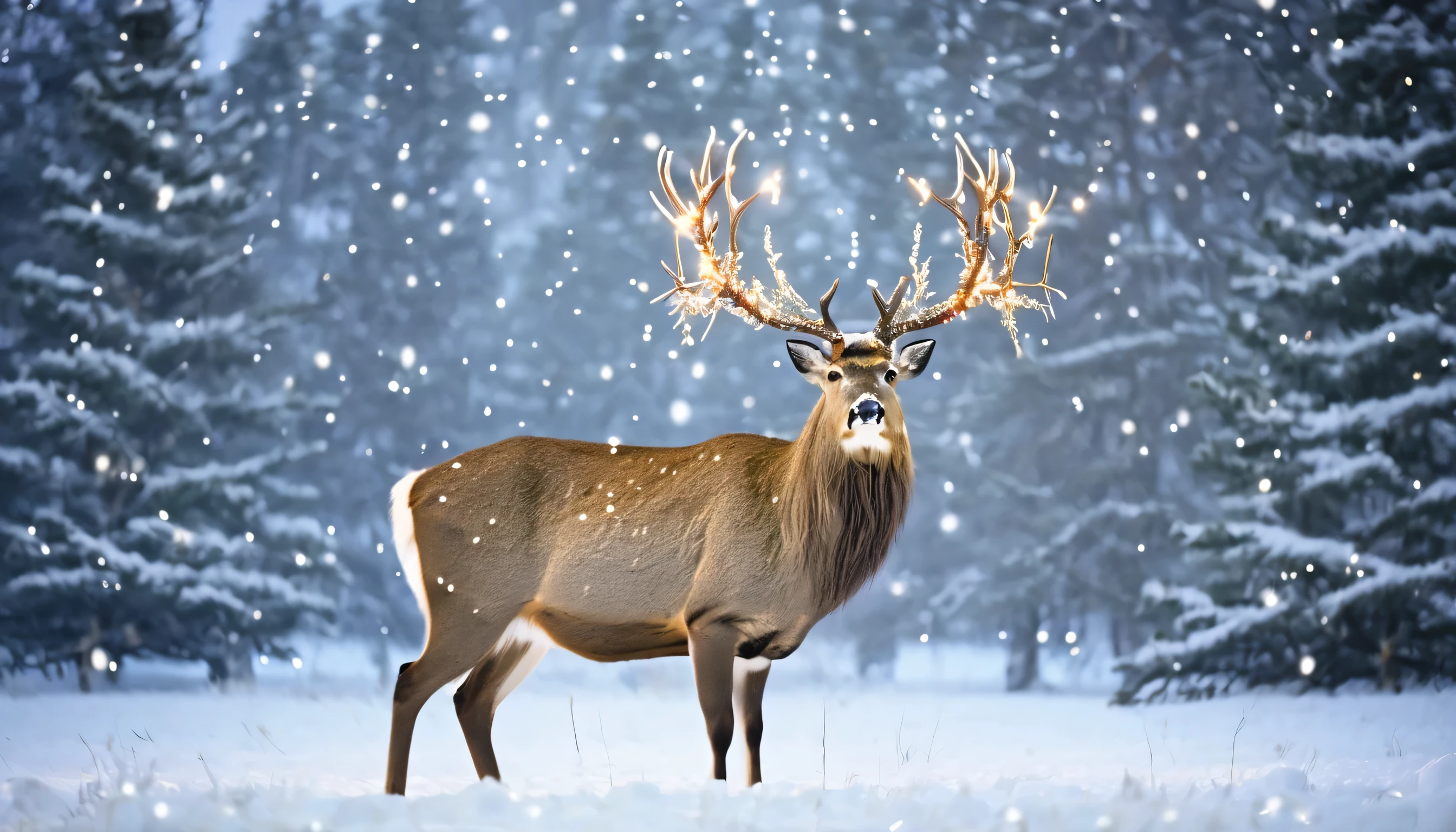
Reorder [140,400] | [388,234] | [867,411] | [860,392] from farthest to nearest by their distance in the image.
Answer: [388,234] → [140,400] → [860,392] → [867,411]

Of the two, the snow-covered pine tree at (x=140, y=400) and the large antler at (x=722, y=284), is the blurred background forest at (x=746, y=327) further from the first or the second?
the large antler at (x=722, y=284)

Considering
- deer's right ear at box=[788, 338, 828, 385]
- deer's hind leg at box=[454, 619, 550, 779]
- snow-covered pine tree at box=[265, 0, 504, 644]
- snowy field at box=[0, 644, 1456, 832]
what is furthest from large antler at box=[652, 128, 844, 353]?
snow-covered pine tree at box=[265, 0, 504, 644]

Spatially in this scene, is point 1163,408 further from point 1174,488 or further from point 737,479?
point 737,479

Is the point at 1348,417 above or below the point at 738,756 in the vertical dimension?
above

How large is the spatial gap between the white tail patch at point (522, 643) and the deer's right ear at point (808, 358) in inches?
69.8

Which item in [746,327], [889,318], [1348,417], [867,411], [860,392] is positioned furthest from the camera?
[746,327]

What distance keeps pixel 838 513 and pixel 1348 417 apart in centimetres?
652

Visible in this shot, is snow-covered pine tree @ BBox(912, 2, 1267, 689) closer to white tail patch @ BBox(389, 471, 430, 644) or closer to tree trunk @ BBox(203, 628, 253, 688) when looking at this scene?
tree trunk @ BBox(203, 628, 253, 688)

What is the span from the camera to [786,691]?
12.6m

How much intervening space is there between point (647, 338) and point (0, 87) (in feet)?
21.7

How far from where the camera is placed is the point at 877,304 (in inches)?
248

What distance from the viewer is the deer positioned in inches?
232

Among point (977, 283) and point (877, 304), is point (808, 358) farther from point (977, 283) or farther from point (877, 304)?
point (977, 283)

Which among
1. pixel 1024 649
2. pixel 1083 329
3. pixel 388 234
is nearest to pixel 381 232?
pixel 388 234
